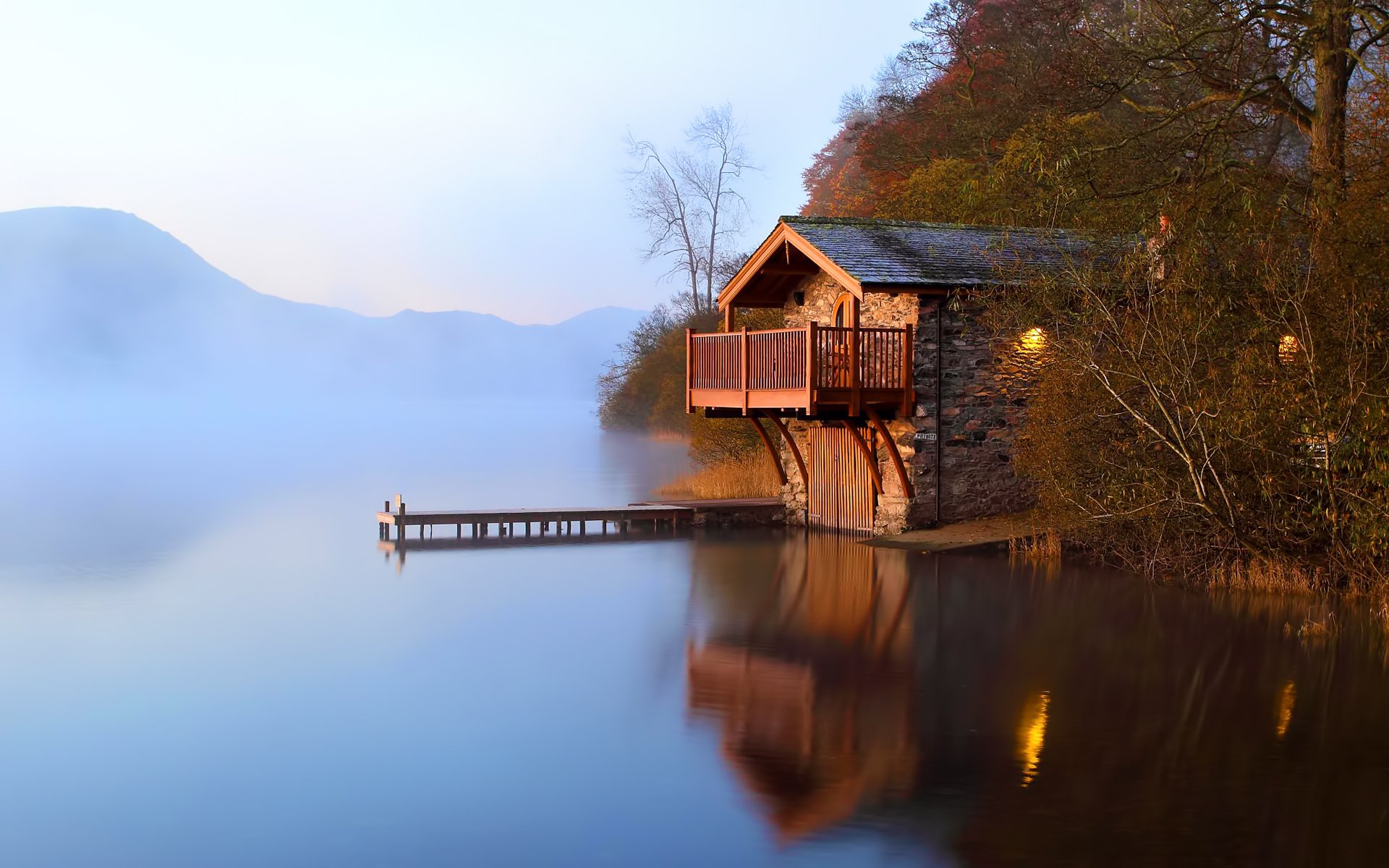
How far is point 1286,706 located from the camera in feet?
35.7

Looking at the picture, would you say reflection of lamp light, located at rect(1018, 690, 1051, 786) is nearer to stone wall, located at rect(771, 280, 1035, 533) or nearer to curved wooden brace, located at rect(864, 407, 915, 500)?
curved wooden brace, located at rect(864, 407, 915, 500)

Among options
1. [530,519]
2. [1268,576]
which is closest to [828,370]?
[530,519]

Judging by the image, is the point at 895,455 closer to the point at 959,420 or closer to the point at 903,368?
the point at 959,420

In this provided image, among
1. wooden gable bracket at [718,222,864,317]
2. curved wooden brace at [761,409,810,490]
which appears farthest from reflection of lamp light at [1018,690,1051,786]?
curved wooden brace at [761,409,810,490]

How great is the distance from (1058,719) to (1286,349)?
25.9 ft

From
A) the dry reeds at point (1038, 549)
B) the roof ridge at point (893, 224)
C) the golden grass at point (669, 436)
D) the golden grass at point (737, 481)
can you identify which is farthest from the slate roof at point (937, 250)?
the golden grass at point (669, 436)

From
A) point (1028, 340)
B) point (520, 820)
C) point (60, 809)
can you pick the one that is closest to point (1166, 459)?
point (1028, 340)

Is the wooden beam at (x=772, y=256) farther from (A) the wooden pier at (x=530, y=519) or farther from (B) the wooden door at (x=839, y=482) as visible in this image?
A: (A) the wooden pier at (x=530, y=519)

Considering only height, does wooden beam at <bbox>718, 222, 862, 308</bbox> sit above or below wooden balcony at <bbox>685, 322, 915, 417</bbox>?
above

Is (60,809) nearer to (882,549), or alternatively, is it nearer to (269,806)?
(269,806)

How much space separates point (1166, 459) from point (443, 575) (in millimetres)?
9887

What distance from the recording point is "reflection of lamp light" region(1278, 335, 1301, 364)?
625 inches

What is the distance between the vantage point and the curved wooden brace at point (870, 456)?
21.8m

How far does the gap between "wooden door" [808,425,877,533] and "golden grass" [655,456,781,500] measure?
2762 millimetres
